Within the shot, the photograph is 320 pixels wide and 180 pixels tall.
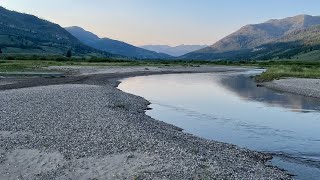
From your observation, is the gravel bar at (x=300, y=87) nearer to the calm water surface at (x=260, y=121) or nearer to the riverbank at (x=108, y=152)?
the calm water surface at (x=260, y=121)

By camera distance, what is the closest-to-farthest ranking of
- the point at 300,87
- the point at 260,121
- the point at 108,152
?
the point at 108,152 → the point at 260,121 → the point at 300,87

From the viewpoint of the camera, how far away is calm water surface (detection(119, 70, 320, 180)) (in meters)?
27.7

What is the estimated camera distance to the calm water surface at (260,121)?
27719mm

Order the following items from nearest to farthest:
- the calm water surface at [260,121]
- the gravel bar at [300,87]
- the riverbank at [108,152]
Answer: the riverbank at [108,152], the calm water surface at [260,121], the gravel bar at [300,87]

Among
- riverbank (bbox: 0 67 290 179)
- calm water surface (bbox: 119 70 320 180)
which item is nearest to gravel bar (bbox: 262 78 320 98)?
calm water surface (bbox: 119 70 320 180)

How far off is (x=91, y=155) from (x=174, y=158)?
4.90 meters

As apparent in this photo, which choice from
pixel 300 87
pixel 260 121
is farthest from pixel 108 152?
pixel 300 87

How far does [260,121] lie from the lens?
139ft

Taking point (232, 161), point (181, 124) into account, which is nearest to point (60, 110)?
point (181, 124)

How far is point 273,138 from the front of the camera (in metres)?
33.3

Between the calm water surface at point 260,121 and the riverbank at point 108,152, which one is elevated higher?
the riverbank at point 108,152

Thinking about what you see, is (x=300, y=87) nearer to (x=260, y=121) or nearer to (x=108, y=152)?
(x=260, y=121)

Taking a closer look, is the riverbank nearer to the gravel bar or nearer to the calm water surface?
the calm water surface

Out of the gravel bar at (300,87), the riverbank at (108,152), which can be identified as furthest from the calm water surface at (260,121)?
the gravel bar at (300,87)
